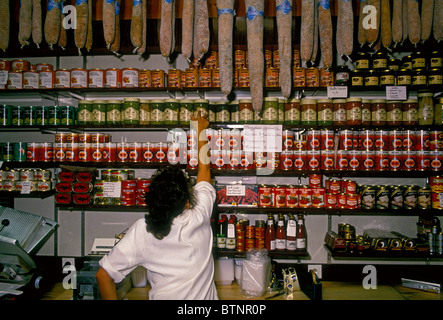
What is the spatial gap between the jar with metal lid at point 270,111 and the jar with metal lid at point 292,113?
0.35 feet

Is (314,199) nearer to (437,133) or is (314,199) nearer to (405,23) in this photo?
(437,133)

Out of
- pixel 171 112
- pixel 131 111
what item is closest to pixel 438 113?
pixel 171 112

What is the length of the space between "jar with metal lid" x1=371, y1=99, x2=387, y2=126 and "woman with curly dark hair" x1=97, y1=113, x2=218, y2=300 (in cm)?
175

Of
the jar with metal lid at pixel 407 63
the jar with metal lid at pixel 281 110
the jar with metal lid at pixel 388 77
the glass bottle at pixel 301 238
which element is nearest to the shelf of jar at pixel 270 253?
the glass bottle at pixel 301 238

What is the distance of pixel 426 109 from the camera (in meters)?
2.29

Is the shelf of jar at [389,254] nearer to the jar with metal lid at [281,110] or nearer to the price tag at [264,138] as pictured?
the price tag at [264,138]

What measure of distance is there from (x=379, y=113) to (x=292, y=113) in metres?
0.72

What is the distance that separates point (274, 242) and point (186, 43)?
1751 millimetres

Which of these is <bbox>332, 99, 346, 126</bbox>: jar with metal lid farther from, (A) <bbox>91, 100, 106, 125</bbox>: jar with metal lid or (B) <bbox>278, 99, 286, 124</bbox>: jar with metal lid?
(A) <bbox>91, 100, 106, 125</bbox>: jar with metal lid

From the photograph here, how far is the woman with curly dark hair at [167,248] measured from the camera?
1.34m

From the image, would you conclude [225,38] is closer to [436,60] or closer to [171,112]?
[171,112]

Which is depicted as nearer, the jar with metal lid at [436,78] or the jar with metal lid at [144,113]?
the jar with metal lid at [436,78]

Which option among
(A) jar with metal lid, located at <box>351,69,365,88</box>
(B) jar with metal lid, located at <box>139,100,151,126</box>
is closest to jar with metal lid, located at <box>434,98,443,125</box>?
(A) jar with metal lid, located at <box>351,69,365,88</box>

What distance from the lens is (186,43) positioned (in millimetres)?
2023
